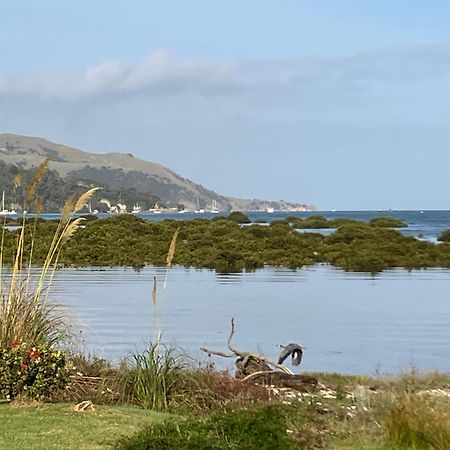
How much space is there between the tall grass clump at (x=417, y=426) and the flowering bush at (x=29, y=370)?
3.67 m

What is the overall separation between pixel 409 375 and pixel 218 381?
3.56m

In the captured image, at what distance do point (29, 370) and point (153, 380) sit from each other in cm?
145

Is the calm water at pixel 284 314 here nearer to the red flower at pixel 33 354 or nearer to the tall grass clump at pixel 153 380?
the tall grass clump at pixel 153 380

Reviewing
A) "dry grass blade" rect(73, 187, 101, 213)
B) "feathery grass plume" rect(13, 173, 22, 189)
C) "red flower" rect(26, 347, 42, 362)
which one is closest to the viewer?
"red flower" rect(26, 347, 42, 362)

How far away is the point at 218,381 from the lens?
38.4 ft

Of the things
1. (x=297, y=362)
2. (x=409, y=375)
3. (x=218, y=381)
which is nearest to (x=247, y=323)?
(x=297, y=362)

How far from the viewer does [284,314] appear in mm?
23547

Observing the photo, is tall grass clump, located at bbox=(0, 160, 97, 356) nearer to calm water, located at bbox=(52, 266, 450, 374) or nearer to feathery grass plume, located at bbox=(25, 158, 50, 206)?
feathery grass plume, located at bbox=(25, 158, 50, 206)

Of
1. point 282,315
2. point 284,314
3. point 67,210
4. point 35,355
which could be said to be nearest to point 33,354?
point 35,355

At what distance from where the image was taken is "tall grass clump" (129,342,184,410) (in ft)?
36.4

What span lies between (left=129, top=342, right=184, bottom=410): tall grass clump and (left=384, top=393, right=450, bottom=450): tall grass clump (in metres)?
2.85

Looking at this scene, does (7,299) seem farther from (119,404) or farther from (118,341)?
(118,341)

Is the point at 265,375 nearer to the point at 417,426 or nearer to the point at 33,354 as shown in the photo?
the point at 33,354

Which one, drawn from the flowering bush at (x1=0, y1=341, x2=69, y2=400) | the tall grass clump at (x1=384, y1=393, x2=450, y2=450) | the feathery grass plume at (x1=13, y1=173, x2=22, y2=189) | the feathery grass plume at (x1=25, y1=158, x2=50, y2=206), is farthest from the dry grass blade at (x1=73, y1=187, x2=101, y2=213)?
the tall grass clump at (x1=384, y1=393, x2=450, y2=450)
